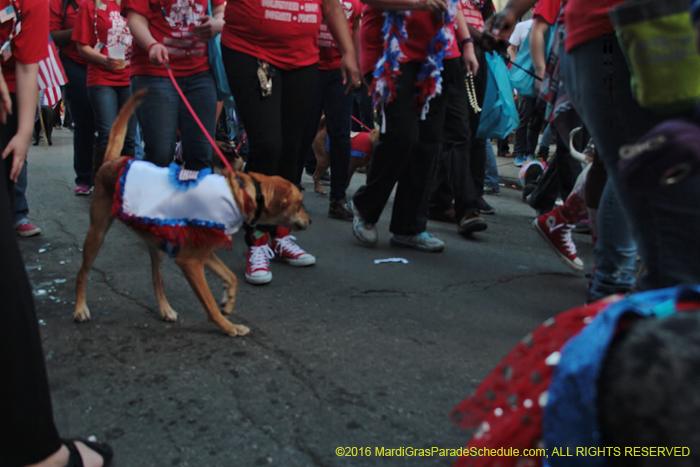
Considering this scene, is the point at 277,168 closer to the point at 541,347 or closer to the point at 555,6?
the point at 555,6

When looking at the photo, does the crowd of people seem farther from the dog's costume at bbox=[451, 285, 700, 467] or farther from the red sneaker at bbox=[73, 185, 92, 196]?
the dog's costume at bbox=[451, 285, 700, 467]

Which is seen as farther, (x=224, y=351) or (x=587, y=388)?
(x=224, y=351)

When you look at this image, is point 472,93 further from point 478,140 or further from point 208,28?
point 208,28

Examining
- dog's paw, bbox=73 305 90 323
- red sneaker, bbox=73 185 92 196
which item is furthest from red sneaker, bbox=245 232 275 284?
red sneaker, bbox=73 185 92 196

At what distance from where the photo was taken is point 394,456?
1.88m

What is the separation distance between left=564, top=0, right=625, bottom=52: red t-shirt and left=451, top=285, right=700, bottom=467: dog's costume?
1354 mm

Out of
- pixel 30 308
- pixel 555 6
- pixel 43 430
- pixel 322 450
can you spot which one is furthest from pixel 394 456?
pixel 555 6

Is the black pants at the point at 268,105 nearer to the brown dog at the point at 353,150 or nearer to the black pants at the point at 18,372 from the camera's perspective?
the black pants at the point at 18,372

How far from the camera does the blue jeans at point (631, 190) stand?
157cm

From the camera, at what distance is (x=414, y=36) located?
391 centimetres

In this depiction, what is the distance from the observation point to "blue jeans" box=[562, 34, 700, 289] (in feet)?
5.16

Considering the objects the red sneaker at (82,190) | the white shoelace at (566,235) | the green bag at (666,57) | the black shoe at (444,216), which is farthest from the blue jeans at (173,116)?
the green bag at (666,57)

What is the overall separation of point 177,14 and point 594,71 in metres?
2.72

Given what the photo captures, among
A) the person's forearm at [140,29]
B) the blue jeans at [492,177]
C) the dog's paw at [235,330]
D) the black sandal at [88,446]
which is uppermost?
the person's forearm at [140,29]
